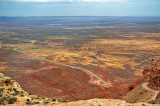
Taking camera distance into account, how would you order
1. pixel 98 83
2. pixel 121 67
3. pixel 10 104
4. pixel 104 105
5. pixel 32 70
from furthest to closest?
pixel 121 67 → pixel 32 70 → pixel 98 83 → pixel 104 105 → pixel 10 104

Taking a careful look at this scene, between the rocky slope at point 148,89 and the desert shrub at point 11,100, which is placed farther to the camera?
the rocky slope at point 148,89

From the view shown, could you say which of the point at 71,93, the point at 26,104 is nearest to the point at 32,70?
the point at 71,93

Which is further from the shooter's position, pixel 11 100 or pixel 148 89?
pixel 148 89

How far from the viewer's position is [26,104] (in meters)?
14.5

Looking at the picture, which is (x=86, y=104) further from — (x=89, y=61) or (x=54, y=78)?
(x=89, y=61)

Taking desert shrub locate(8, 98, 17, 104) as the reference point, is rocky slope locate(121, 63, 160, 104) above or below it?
below

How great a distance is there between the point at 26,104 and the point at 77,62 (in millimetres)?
36539

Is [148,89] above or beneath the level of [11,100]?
beneath

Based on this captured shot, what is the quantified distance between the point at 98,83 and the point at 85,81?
8.07ft

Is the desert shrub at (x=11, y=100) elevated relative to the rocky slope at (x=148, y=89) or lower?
elevated

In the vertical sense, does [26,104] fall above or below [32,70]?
above

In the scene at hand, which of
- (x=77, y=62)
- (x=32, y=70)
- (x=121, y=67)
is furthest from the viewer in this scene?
(x=77, y=62)

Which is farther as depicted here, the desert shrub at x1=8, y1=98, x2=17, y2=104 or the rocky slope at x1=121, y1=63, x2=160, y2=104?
the rocky slope at x1=121, y1=63, x2=160, y2=104

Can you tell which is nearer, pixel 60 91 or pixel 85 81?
pixel 60 91
